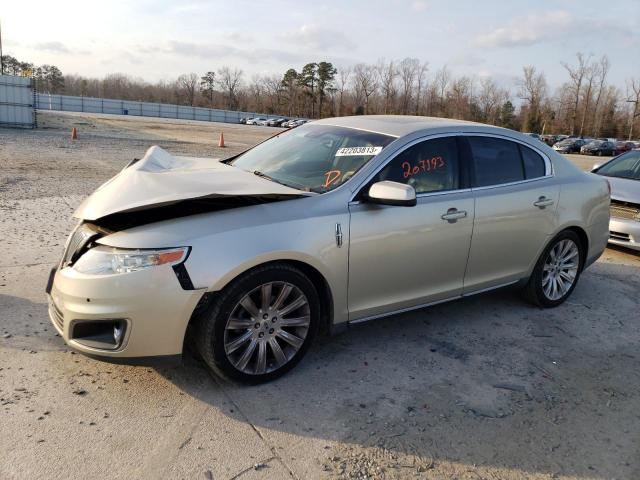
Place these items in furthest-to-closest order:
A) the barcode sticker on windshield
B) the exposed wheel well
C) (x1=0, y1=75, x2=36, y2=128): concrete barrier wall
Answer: (x1=0, y1=75, x2=36, y2=128): concrete barrier wall → the barcode sticker on windshield → the exposed wheel well

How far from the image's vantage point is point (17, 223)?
6824 millimetres

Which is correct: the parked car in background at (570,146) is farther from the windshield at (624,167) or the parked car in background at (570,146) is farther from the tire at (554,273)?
the tire at (554,273)

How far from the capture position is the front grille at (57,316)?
314 centimetres

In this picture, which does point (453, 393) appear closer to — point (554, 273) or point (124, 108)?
point (554, 273)

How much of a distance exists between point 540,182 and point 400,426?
274 cm

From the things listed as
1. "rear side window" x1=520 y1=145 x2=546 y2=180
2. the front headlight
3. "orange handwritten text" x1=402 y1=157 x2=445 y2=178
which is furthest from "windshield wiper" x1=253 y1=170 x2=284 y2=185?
"rear side window" x1=520 y1=145 x2=546 y2=180

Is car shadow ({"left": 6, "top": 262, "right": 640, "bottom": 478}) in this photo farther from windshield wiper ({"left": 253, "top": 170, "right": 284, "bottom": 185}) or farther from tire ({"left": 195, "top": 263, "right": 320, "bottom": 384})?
windshield wiper ({"left": 253, "top": 170, "right": 284, "bottom": 185})

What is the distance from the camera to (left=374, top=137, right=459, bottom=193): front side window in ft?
12.6

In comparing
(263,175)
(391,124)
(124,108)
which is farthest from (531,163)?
(124,108)

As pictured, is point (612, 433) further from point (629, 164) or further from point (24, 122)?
point (24, 122)

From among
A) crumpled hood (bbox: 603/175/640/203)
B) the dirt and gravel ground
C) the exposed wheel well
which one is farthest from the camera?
crumpled hood (bbox: 603/175/640/203)

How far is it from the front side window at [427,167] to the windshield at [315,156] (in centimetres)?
17

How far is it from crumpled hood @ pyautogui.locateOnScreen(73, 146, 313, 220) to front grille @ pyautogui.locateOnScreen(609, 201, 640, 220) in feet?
18.4

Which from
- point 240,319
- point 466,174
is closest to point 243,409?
point 240,319
